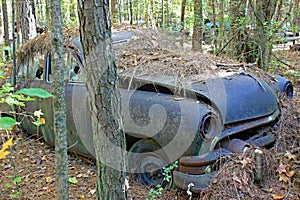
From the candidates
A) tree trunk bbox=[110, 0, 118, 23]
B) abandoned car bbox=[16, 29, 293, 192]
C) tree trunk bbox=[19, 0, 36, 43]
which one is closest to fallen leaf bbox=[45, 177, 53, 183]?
abandoned car bbox=[16, 29, 293, 192]

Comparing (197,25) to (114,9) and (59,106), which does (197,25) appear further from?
(59,106)

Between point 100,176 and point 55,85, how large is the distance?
3.19 ft

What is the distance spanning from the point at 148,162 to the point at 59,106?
1151 mm

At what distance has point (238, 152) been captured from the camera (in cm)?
311

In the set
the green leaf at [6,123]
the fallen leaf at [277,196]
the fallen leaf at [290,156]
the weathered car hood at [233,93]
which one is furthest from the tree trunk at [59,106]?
the fallen leaf at [290,156]

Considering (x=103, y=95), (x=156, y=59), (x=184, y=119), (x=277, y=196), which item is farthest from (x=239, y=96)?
(x=103, y=95)

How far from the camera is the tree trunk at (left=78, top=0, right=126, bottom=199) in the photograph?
85.8 inches

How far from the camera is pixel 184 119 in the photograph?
3043 mm

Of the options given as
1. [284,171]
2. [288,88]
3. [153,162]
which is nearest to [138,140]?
[153,162]

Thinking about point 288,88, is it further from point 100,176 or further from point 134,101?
point 100,176

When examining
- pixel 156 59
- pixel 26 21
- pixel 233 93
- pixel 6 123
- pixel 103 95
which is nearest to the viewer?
pixel 6 123

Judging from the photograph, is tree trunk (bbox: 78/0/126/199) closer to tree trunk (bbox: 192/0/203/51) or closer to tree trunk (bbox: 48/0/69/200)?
tree trunk (bbox: 48/0/69/200)

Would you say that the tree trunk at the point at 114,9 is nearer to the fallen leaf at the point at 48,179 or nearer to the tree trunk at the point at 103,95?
the fallen leaf at the point at 48,179

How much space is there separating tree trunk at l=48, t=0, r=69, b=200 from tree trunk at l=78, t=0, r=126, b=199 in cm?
52
